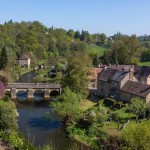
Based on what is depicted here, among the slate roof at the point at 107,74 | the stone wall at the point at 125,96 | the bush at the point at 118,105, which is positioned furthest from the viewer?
the slate roof at the point at 107,74

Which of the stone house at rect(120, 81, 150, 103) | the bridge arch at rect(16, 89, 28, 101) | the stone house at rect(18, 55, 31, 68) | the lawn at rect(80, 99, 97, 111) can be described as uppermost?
the stone house at rect(18, 55, 31, 68)

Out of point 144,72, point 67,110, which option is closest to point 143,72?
point 144,72

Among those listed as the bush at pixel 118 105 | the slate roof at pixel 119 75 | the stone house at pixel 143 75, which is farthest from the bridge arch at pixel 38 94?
the stone house at pixel 143 75

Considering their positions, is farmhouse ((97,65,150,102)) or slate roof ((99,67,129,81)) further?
slate roof ((99,67,129,81))

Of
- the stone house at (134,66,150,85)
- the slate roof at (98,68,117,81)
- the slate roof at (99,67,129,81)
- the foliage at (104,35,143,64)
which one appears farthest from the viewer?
the foliage at (104,35,143,64)

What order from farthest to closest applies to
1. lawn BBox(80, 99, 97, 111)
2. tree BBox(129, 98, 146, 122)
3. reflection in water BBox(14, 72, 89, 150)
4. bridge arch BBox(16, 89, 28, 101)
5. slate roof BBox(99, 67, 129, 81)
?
bridge arch BBox(16, 89, 28, 101)
slate roof BBox(99, 67, 129, 81)
lawn BBox(80, 99, 97, 111)
tree BBox(129, 98, 146, 122)
reflection in water BBox(14, 72, 89, 150)

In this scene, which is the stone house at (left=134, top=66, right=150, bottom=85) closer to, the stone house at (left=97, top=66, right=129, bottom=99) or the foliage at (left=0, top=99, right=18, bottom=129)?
the stone house at (left=97, top=66, right=129, bottom=99)

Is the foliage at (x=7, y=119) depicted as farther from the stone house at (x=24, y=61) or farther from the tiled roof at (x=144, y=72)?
the stone house at (x=24, y=61)

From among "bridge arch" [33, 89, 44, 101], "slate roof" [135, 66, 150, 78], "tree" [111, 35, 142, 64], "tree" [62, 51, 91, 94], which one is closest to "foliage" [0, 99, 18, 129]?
A: "tree" [62, 51, 91, 94]
